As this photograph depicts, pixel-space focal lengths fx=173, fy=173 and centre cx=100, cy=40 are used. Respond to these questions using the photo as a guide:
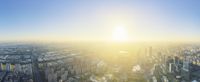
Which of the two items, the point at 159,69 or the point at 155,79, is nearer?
the point at 155,79

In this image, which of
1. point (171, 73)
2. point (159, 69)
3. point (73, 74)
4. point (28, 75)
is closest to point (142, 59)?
point (159, 69)

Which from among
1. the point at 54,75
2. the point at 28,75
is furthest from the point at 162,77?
the point at 28,75

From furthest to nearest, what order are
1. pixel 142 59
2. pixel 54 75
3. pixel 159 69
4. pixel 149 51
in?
pixel 149 51
pixel 142 59
pixel 159 69
pixel 54 75

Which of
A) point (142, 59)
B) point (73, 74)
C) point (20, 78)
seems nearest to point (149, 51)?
point (142, 59)

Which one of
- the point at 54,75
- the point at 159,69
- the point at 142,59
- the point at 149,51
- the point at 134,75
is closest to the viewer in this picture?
the point at 54,75

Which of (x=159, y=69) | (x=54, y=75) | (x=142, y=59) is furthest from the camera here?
(x=142, y=59)

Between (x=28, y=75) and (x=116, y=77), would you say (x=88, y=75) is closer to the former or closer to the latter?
(x=116, y=77)

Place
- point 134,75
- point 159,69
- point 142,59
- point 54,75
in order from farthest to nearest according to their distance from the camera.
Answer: point 142,59, point 159,69, point 134,75, point 54,75

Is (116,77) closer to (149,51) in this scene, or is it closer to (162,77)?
(162,77)

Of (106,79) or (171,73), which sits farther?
(171,73)
